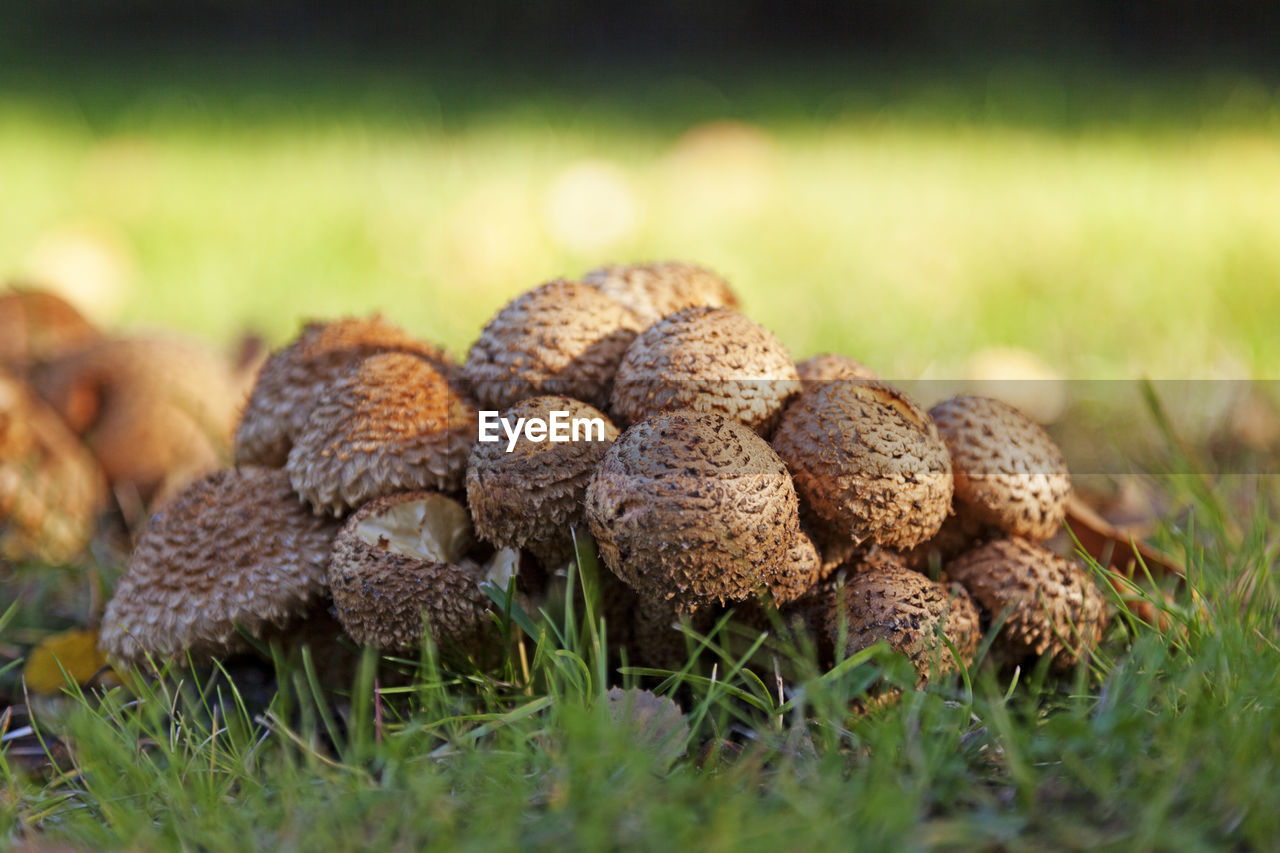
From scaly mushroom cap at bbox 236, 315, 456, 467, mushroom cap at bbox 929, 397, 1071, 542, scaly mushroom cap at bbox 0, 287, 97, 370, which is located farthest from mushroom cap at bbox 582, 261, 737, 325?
scaly mushroom cap at bbox 0, 287, 97, 370

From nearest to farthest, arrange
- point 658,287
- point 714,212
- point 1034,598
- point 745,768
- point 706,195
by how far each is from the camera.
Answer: point 745,768, point 1034,598, point 658,287, point 714,212, point 706,195

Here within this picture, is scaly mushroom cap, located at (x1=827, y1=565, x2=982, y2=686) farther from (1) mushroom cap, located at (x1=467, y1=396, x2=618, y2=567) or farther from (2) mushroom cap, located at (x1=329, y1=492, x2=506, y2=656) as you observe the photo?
(2) mushroom cap, located at (x1=329, y1=492, x2=506, y2=656)

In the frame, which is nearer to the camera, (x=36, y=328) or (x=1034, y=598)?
(x=1034, y=598)

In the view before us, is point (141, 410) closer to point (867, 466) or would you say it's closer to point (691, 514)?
point (691, 514)

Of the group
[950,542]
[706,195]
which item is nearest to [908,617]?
[950,542]

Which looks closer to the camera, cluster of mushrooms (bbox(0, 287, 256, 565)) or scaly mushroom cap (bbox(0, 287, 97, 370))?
cluster of mushrooms (bbox(0, 287, 256, 565))

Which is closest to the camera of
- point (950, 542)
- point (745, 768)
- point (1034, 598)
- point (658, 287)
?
point (745, 768)
